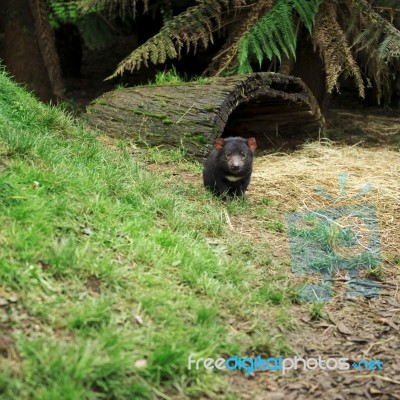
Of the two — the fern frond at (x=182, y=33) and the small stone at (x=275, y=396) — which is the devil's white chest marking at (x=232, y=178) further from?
the small stone at (x=275, y=396)

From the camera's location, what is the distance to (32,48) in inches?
289

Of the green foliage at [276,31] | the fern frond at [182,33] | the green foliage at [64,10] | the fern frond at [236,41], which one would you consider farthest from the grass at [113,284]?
the green foliage at [64,10]

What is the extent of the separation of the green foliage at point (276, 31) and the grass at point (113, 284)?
8.05ft

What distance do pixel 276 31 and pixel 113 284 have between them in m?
4.25

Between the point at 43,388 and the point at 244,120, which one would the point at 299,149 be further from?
the point at 43,388

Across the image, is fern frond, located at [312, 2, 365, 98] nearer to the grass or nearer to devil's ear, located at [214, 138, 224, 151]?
devil's ear, located at [214, 138, 224, 151]

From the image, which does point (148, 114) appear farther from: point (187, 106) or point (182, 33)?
point (182, 33)

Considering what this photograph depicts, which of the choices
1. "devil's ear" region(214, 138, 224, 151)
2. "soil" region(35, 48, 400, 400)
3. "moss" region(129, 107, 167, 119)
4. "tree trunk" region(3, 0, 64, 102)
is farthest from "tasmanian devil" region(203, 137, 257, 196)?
"tree trunk" region(3, 0, 64, 102)

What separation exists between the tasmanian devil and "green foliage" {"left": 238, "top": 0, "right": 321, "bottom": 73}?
1593 millimetres

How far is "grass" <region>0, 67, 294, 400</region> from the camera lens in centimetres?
234

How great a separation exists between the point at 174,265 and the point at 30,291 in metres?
0.84

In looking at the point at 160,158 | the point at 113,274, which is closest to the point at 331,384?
the point at 113,274

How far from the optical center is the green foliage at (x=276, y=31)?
6.20 metres

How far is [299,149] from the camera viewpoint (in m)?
6.62
